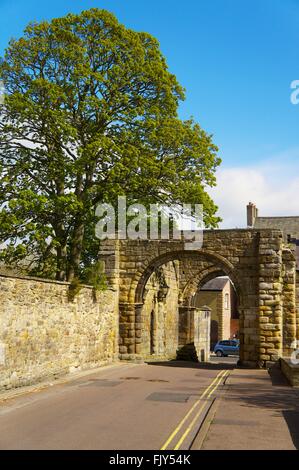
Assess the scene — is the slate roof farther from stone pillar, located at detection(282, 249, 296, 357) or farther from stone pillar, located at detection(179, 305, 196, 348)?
stone pillar, located at detection(282, 249, 296, 357)

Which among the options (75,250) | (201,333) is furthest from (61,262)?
(201,333)

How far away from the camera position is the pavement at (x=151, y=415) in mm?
9070

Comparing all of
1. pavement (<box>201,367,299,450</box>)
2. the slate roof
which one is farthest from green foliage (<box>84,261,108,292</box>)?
the slate roof

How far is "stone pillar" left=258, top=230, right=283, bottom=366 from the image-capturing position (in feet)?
77.7

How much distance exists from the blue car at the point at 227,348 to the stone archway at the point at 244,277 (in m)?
26.7

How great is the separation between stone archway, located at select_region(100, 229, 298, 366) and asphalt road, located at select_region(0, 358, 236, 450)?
513 centimetres

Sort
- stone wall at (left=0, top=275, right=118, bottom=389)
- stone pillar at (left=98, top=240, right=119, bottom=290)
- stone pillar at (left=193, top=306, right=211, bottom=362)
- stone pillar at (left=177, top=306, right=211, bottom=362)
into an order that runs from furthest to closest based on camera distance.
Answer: stone pillar at (left=193, top=306, right=211, bottom=362), stone pillar at (left=177, top=306, right=211, bottom=362), stone pillar at (left=98, top=240, right=119, bottom=290), stone wall at (left=0, top=275, right=118, bottom=389)

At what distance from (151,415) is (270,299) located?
13.0 metres

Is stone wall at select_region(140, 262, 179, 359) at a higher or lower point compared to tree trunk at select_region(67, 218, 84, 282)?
lower

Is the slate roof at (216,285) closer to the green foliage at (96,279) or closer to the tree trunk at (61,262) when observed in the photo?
the tree trunk at (61,262)

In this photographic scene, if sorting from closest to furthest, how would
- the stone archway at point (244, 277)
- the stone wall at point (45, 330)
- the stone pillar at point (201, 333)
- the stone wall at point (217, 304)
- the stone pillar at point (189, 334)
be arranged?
1. the stone wall at point (45, 330)
2. the stone archway at point (244, 277)
3. the stone pillar at point (189, 334)
4. the stone pillar at point (201, 333)
5. the stone wall at point (217, 304)

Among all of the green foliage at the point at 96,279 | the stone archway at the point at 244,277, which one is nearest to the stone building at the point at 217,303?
the stone archway at the point at 244,277

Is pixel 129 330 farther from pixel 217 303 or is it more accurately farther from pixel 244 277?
pixel 217 303

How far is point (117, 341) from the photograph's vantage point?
83.1ft
